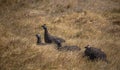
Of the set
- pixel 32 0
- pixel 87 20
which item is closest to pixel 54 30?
pixel 87 20

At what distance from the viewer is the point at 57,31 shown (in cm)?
1457

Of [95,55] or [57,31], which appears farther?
[57,31]

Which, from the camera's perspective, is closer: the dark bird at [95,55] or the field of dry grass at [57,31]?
the field of dry grass at [57,31]

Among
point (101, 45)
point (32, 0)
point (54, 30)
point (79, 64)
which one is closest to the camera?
point (79, 64)

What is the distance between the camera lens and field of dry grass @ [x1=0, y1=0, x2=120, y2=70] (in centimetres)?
801

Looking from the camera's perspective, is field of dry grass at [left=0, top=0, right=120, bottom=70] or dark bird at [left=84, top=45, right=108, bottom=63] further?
dark bird at [left=84, top=45, right=108, bottom=63]

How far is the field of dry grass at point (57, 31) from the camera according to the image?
801cm

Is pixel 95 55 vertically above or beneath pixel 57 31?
beneath

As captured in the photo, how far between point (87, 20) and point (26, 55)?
8.79 m

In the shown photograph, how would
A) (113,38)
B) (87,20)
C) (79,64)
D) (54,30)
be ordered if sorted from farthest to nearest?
(87,20) < (54,30) < (113,38) < (79,64)

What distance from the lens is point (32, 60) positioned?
7.89 metres

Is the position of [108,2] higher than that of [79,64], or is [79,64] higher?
[108,2]

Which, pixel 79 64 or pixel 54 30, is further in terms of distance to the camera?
pixel 54 30

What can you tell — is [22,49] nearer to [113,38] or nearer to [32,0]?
[113,38]
